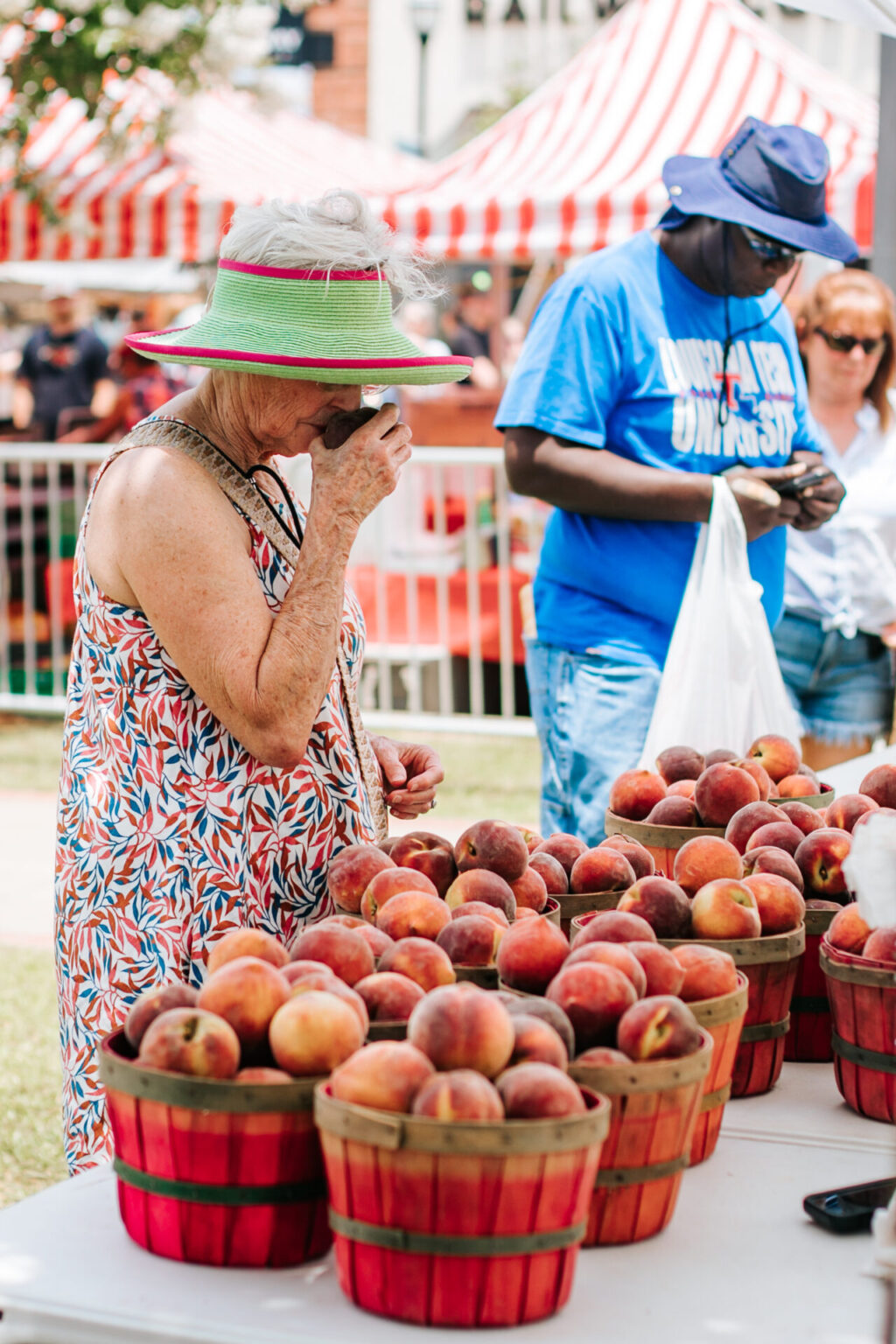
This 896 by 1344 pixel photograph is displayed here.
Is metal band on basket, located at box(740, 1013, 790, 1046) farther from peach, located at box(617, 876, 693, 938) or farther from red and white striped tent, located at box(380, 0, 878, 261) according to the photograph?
red and white striped tent, located at box(380, 0, 878, 261)

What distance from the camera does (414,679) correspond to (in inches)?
316

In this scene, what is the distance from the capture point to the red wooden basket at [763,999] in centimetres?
184

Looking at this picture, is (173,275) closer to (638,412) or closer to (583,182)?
(583,182)

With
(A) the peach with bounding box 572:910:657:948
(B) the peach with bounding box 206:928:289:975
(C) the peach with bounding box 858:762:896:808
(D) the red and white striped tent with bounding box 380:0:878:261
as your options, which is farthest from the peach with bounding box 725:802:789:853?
(D) the red and white striped tent with bounding box 380:0:878:261

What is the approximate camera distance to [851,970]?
1.78 metres

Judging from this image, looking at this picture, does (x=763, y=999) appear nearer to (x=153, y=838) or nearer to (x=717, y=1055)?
(x=717, y=1055)

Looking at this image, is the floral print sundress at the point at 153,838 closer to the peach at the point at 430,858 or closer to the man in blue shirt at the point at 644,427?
the peach at the point at 430,858

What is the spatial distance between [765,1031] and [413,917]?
1.53 feet

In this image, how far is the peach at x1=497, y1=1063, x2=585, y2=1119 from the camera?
A: 4.15 feet

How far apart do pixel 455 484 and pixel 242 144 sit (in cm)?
466

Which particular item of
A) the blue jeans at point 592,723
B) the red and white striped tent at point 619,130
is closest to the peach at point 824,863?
the blue jeans at point 592,723

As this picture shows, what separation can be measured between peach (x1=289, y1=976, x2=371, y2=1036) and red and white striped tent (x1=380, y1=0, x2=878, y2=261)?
7867mm

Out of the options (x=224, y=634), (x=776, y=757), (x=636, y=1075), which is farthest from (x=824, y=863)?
(x=224, y=634)

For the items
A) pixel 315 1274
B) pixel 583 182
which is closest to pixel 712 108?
pixel 583 182
